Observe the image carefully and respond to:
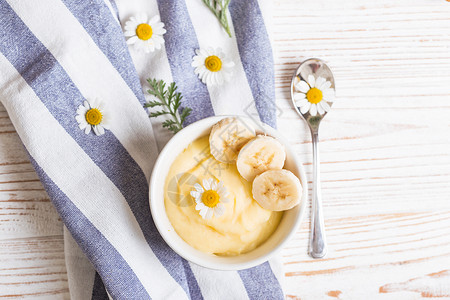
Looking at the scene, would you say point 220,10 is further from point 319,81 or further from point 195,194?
point 195,194

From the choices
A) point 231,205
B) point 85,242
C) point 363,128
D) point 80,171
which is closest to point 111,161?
point 80,171

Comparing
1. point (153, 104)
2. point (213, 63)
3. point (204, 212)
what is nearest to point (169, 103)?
point (153, 104)

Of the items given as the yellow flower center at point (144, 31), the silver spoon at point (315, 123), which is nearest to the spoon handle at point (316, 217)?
the silver spoon at point (315, 123)

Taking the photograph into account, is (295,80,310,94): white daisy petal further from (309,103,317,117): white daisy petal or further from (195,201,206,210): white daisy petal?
(195,201,206,210): white daisy petal

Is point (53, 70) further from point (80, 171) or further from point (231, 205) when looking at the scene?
point (231, 205)

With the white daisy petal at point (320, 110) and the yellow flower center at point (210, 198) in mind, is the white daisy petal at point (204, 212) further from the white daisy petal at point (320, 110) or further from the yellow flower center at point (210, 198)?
the white daisy petal at point (320, 110)

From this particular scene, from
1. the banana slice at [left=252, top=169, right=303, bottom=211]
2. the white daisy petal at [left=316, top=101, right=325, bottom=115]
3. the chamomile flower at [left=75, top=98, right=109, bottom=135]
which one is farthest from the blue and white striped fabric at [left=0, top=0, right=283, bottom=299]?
the banana slice at [left=252, top=169, right=303, bottom=211]
